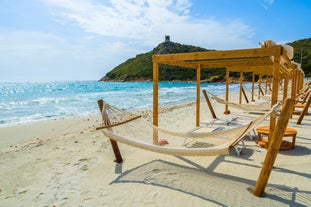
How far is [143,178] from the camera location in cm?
327

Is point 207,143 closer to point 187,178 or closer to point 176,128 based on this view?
point 187,178

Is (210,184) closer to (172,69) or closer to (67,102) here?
(67,102)

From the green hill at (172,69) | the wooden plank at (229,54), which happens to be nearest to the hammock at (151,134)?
the wooden plank at (229,54)

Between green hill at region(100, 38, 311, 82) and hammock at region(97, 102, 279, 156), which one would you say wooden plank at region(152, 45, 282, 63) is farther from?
green hill at region(100, 38, 311, 82)

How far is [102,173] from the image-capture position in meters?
3.52

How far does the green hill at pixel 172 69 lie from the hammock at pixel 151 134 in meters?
42.5

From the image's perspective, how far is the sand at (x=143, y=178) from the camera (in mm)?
2703

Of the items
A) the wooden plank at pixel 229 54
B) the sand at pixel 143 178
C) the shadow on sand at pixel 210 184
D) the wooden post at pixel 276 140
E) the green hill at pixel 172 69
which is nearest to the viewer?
the wooden post at pixel 276 140

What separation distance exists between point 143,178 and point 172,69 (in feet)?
182

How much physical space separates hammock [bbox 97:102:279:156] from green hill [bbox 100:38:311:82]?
4254 centimetres

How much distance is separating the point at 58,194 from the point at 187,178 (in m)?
1.74

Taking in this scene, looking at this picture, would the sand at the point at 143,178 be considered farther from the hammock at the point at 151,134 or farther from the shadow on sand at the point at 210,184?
the hammock at the point at 151,134

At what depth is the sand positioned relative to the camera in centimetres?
270

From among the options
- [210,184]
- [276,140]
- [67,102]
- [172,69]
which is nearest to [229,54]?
[276,140]
